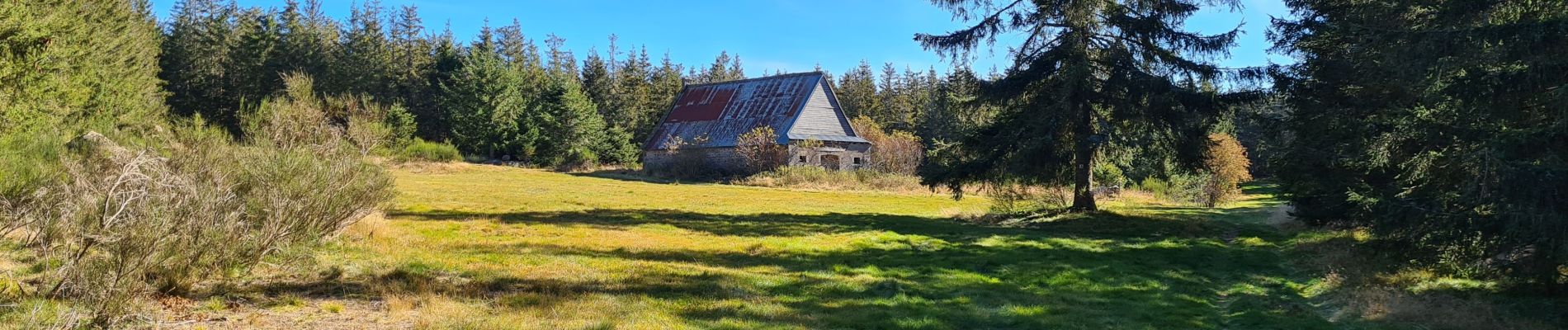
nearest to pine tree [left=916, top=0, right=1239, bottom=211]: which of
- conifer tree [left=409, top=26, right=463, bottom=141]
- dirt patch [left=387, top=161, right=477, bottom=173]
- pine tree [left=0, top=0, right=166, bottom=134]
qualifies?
pine tree [left=0, top=0, right=166, bottom=134]

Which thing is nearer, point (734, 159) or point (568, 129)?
point (734, 159)

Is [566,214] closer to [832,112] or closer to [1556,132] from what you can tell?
[1556,132]

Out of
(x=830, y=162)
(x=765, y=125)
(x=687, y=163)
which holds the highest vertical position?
(x=765, y=125)

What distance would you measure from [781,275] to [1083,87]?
29.4 feet

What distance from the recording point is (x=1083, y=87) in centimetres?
1525

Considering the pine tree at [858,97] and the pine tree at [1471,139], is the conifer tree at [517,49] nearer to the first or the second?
the pine tree at [858,97]

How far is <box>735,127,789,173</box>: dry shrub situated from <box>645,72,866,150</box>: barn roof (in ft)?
1.86

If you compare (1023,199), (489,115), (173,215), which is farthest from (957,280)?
(489,115)

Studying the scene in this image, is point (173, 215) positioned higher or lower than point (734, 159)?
lower

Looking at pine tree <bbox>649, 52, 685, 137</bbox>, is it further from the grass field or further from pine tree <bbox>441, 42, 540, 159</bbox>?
the grass field

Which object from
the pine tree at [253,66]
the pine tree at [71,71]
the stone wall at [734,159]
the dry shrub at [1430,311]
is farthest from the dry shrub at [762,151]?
the pine tree at [253,66]

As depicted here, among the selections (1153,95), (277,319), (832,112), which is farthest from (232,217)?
(832,112)

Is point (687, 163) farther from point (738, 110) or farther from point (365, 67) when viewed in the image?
point (365, 67)

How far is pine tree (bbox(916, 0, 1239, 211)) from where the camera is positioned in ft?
49.6
